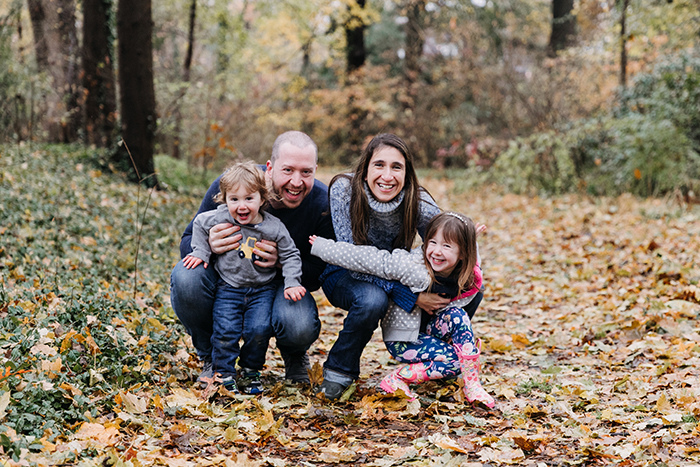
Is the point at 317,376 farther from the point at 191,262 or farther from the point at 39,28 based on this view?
the point at 39,28

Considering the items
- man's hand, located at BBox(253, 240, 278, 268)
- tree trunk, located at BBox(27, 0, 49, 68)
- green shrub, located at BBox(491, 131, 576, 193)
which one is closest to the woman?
man's hand, located at BBox(253, 240, 278, 268)

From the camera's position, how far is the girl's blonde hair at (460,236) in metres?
3.35

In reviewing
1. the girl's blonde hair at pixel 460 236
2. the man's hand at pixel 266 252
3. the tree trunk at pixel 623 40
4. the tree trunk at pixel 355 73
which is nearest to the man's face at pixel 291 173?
the man's hand at pixel 266 252

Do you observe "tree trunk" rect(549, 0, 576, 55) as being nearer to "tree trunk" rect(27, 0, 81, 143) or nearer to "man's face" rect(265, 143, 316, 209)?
"tree trunk" rect(27, 0, 81, 143)

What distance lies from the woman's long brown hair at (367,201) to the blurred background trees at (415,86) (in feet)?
18.0

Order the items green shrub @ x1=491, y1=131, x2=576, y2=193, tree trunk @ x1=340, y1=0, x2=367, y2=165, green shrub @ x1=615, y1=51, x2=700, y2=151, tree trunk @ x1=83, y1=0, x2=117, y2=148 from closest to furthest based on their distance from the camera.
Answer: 1. green shrub @ x1=615, y1=51, x2=700, y2=151
2. green shrub @ x1=491, y1=131, x2=576, y2=193
3. tree trunk @ x1=83, y1=0, x2=117, y2=148
4. tree trunk @ x1=340, y1=0, x2=367, y2=165

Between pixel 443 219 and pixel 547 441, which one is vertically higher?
Result: pixel 443 219

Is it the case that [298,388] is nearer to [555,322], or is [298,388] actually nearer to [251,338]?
[251,338]

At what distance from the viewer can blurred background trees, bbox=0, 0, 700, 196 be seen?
384 inches

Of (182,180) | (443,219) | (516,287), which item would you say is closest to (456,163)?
(182,180)

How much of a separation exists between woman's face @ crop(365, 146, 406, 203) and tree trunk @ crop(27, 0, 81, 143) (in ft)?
31.1

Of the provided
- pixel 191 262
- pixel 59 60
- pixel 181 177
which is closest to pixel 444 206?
pixel 181 177

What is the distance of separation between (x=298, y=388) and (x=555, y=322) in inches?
96.0

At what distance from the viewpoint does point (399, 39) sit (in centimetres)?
2258
